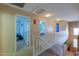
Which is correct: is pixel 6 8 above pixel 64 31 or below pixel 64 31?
above

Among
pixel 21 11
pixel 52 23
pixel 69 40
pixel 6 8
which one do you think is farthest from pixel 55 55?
pixel 6 8

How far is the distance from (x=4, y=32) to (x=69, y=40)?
64 centimetres

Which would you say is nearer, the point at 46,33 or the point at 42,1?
the point at 42,1

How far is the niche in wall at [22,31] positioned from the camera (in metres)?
1.23

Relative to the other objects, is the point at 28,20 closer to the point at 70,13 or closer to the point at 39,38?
the point at 39,38

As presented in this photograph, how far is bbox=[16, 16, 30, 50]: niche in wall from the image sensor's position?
1.23m

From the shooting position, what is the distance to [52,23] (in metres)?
1.29

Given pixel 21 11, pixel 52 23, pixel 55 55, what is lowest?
pixel 55 55

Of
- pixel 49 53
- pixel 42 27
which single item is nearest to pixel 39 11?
pixel 42 27

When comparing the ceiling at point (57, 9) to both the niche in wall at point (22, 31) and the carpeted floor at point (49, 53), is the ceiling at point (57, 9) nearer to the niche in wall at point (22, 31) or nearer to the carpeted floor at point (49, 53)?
the niche in wall at point (22, 31)

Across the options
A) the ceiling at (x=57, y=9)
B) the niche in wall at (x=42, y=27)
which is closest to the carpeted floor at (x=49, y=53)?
the niche in wall at (x=42, y=27)

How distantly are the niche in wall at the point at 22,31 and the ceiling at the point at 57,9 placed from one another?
11cm

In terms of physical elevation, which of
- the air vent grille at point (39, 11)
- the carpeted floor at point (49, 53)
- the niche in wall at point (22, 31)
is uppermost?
the air vent grille at point (39, 11)

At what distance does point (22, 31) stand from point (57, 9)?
41cm
